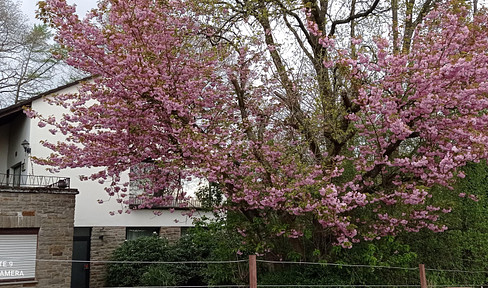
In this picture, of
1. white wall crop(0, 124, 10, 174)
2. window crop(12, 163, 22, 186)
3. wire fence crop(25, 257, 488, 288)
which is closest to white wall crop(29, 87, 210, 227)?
window crop(12, 163, 22, 186)

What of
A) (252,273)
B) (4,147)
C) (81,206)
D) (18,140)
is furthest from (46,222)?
(252,273)

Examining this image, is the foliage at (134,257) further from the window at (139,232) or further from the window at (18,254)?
the window at (18,254)

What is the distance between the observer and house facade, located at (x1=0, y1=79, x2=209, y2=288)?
12.8 meters

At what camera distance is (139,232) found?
14.9 meters

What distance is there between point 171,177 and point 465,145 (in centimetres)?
541

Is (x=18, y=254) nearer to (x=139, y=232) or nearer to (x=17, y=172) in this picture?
(x=17, y=172)

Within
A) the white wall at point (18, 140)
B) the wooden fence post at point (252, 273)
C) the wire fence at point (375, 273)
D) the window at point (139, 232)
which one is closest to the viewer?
the wooden fence post at point (252, 273)

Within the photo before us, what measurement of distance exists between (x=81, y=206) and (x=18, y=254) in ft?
11.5

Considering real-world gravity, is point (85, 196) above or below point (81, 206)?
above

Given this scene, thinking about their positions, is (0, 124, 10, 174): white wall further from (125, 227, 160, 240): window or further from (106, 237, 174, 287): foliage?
(106, 237, 174, 287): foliage

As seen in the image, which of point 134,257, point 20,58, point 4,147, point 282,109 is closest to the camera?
point 282,109

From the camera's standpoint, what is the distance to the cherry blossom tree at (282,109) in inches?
269

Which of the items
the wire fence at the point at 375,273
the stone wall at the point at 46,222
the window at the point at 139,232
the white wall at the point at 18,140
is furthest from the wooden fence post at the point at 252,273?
the window at the point at 139,232

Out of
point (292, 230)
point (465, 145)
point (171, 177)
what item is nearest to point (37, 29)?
point (171, 177)
